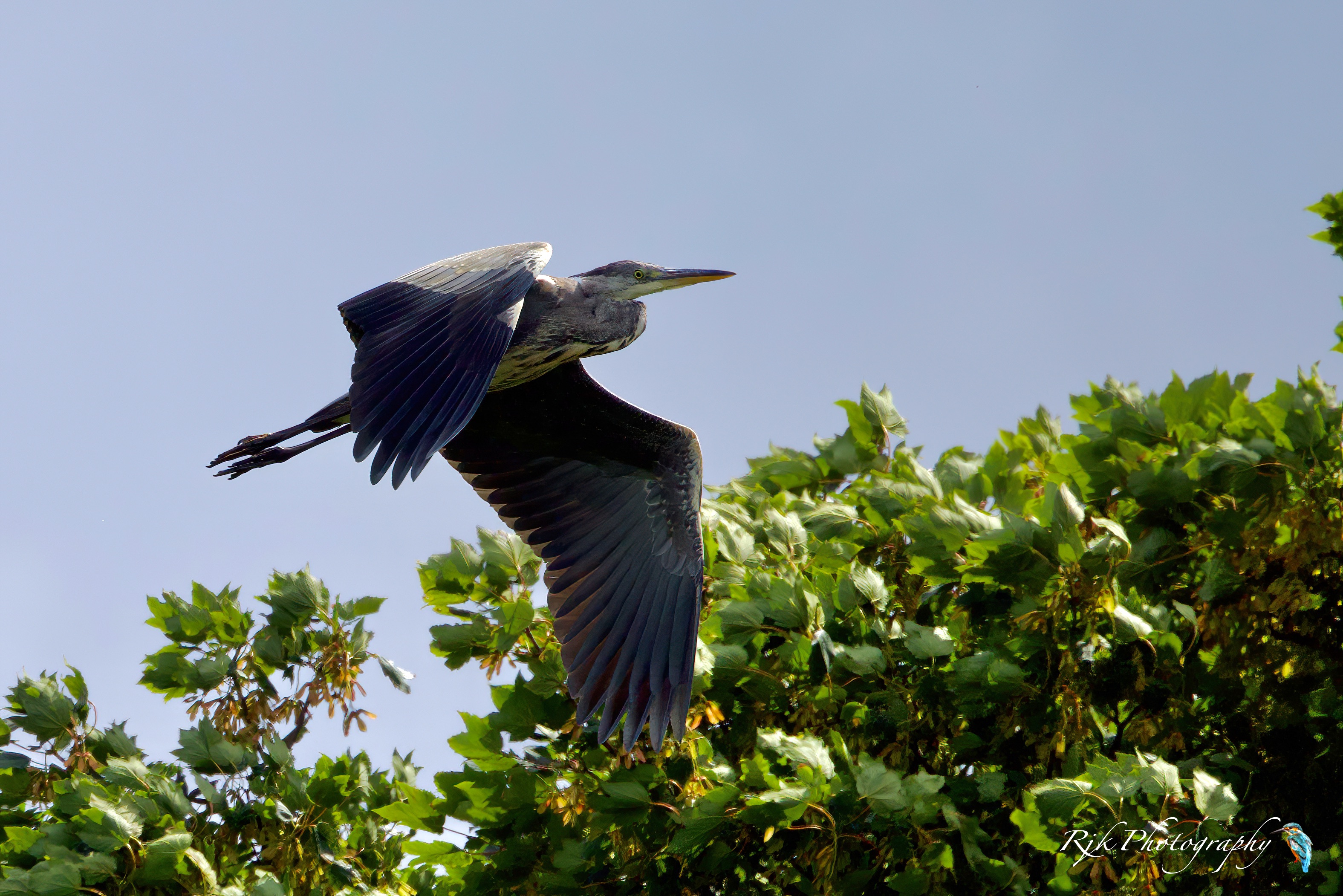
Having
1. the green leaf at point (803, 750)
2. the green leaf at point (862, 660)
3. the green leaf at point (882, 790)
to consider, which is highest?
the green leaf at point (862, 660)

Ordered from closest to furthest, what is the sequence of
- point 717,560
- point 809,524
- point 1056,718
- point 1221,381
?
point 1056,718 → point 1221,381 → point 809,524 → point 717,560

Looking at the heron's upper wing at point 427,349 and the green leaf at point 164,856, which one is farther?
the green leaf at point 164,856

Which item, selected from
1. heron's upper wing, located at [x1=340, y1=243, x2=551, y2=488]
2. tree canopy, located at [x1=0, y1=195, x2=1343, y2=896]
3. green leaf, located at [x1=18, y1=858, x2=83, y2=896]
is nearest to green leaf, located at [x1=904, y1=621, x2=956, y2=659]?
tree canopy, located at [x1=0, y1=195, x2=1343, y2=896]

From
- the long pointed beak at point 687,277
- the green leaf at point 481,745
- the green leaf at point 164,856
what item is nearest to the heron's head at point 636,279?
the long pointed beak at point 687,277

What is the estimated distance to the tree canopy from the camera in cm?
414

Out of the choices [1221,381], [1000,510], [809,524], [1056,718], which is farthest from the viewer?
[809,524]

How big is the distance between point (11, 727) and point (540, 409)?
2752 millimetres

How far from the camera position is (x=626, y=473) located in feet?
20.6

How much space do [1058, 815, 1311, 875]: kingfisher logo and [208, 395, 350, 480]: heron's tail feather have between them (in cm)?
336

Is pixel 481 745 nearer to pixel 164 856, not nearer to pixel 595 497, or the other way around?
pixel 164 856

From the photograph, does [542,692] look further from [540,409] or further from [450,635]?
[540,409]

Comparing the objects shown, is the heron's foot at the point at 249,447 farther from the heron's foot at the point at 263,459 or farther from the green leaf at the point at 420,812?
the green leaf at the point at 420,812

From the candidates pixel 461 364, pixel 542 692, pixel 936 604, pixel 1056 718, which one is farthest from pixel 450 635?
pixel 1056 718

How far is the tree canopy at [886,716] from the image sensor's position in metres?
4.14
